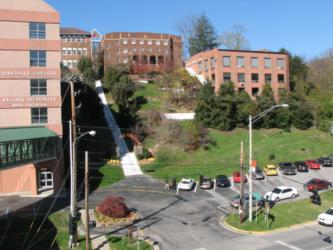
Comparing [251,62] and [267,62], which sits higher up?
[267,62]

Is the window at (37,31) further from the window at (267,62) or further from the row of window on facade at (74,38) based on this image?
the row of window on facade at (74,38)

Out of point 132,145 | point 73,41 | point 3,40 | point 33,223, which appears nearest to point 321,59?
point 73,41

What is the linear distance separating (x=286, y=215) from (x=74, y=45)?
3691 inches

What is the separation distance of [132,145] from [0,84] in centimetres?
2644

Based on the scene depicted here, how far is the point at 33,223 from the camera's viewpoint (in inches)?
1442

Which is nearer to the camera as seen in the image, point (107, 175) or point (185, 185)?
point (185, 185)

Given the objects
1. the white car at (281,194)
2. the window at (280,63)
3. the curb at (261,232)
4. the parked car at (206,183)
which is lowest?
the curb at (261,232)

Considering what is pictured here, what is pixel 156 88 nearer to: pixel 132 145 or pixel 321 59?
pixel 132 145

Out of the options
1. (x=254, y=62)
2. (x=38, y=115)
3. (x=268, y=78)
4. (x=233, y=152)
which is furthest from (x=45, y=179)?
(x=268, y=78)

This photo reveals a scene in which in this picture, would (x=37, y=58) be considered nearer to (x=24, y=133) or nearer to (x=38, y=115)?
(x=38, y=115)

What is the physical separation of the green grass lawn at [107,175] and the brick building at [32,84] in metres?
5.55

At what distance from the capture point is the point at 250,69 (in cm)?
9012

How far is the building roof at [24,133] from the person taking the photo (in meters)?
39.7

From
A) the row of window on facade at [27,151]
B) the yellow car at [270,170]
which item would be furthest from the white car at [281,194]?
the row of window on facade at [27,151]
